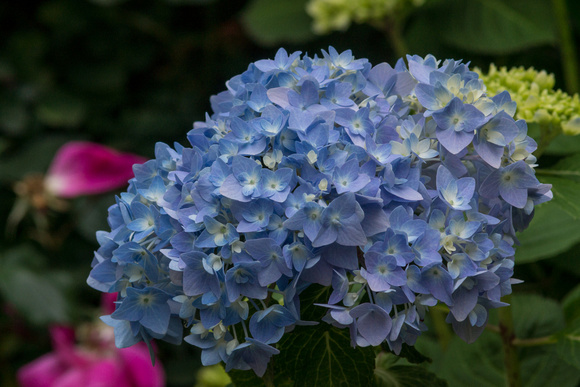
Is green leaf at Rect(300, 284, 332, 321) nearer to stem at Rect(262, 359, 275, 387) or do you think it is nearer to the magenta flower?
stem at Rect(262, 359, 275, 387)

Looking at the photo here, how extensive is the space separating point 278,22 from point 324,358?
924mm

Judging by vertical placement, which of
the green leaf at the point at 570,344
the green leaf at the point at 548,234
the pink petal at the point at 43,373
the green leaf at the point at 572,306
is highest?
the green leaf at the point at 548,234

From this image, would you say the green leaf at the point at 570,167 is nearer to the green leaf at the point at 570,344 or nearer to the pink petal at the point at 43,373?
the green leaf at the point at 570,344

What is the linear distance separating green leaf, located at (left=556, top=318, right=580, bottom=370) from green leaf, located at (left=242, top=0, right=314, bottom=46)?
0.80m

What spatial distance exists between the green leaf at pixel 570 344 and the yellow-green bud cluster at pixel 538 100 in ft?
0.54

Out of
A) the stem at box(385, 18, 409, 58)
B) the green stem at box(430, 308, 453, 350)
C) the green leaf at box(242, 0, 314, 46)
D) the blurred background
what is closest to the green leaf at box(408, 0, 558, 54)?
the blurred background

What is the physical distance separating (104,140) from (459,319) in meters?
1.20

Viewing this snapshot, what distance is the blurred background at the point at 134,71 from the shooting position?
1.04 meters

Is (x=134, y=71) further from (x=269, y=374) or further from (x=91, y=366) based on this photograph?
(x=269, y=374)

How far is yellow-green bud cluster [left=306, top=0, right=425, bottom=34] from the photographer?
921 millimetres

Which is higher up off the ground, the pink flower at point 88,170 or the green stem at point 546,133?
the green stem at point 546,133

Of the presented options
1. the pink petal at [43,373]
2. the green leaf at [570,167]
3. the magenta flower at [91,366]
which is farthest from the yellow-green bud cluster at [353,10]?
the pink petal at [43,373]

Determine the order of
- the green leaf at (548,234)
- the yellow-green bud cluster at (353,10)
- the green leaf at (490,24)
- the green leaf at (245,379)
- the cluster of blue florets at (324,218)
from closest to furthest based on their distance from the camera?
1. the cluster of blue florets at (324,218)
2. the green leaf at (245,379)
3. the green leaf at (548,234)
4. the yellow-green bud cluster at (353,10)
5. the green leaf at (490,24)

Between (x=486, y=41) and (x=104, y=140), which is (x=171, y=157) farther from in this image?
(x=104, y=140)
